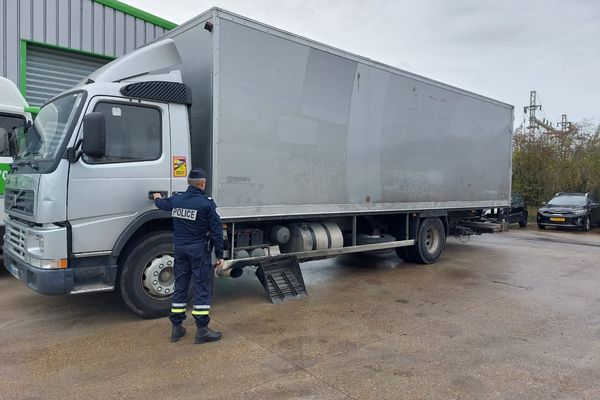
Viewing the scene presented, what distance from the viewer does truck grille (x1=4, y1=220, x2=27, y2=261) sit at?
15.5 feet

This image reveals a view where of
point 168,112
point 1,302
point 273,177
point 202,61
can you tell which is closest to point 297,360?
point 273,177

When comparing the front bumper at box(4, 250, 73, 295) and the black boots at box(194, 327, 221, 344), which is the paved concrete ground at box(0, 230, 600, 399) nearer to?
the black boots at box(194, 327, 221, 344)

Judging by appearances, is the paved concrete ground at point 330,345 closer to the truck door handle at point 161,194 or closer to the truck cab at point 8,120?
the truck door handle at point 161,194

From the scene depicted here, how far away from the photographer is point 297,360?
4098 millimetres

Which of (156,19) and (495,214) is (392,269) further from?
(156,19)

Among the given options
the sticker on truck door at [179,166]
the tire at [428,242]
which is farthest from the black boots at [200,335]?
the tire at [428,242]

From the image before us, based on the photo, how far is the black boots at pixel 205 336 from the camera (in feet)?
14.7

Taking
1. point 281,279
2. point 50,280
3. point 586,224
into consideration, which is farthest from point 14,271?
point 586,224

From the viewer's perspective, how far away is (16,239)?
195 inches

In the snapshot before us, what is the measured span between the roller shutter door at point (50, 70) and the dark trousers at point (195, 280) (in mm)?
8007

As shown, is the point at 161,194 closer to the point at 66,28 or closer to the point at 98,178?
the point at 98,178

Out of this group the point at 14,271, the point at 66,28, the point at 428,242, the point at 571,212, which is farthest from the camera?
the point at 571,212

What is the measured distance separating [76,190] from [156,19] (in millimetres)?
8401

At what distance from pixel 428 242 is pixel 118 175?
634 cm
